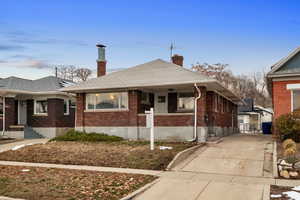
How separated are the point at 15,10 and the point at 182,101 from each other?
1130 cm

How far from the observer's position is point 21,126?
2470 cm

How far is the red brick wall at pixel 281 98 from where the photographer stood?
17750 millimetres

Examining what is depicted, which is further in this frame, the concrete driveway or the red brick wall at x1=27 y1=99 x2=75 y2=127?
the red brick wall at x1=27 y1=99 x2=75 y2=127

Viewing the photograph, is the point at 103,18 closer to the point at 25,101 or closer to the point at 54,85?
the point at 54,85

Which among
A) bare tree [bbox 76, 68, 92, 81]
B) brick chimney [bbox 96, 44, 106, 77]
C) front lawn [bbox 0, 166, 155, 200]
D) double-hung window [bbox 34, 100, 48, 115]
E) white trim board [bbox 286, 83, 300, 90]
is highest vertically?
bare tree [bbox 76, 68, 92, 81]

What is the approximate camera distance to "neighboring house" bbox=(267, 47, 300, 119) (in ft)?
58.0

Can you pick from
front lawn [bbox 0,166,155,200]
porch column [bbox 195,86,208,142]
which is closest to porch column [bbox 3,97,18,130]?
front lawn [bbox 0,166,155,200]

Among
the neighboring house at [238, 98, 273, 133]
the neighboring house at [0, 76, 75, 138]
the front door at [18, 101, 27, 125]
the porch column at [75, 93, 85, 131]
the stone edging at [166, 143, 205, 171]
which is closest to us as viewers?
the stone edging at [166, 143, 205, 171]

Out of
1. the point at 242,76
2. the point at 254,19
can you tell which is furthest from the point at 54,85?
the point at 242,76

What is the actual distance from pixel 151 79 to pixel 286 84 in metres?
7.53

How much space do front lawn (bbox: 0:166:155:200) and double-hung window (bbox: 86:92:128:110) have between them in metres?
8.86

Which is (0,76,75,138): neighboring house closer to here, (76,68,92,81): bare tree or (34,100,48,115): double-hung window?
(34,100,48,115): double-hung window

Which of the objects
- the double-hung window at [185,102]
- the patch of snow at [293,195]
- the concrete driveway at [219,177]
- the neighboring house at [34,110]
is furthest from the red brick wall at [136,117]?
the patch of snow at [293,195]

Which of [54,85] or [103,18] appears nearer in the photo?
[103,18]
